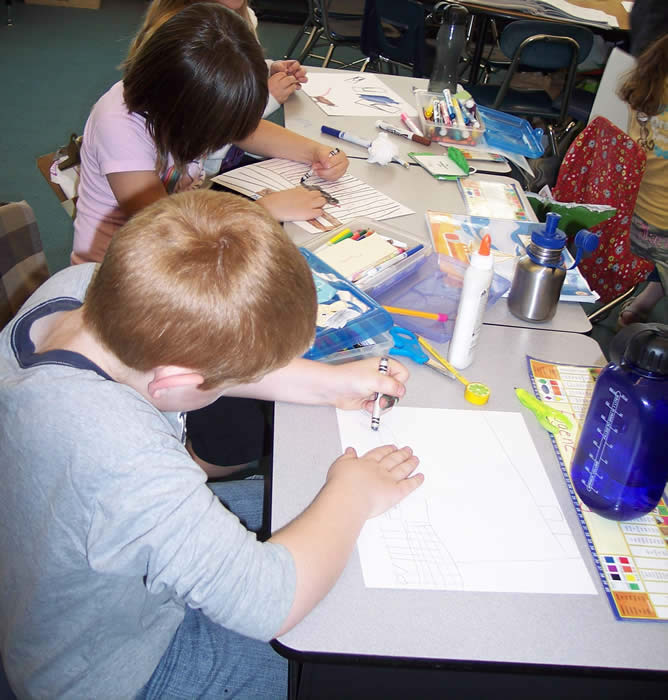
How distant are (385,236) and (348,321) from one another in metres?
0.33

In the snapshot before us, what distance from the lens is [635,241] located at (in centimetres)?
222

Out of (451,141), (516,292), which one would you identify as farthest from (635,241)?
(516,292)

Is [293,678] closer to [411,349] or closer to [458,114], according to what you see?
[411,349]

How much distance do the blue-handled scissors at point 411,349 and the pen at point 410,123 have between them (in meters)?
0.98

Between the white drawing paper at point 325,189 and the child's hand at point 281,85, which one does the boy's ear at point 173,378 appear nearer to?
the white drawing paper at point 325,189

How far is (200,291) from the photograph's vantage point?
0.65 metres

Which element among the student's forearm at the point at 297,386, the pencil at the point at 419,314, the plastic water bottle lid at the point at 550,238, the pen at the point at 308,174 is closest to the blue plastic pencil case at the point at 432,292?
the pencil at the point at 419,314

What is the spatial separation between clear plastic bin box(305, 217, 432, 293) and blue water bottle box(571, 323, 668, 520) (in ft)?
1.54

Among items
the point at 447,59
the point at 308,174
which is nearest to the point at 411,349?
the point at 308,174

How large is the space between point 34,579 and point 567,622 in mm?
566

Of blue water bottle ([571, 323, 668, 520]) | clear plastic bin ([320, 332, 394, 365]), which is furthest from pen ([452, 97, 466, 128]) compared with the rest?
blue water bottle ([571, 323, 668, 520])

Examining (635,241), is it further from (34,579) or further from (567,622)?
(34,579)

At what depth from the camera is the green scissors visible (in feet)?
3.30

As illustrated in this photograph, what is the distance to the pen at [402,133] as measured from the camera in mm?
1879
